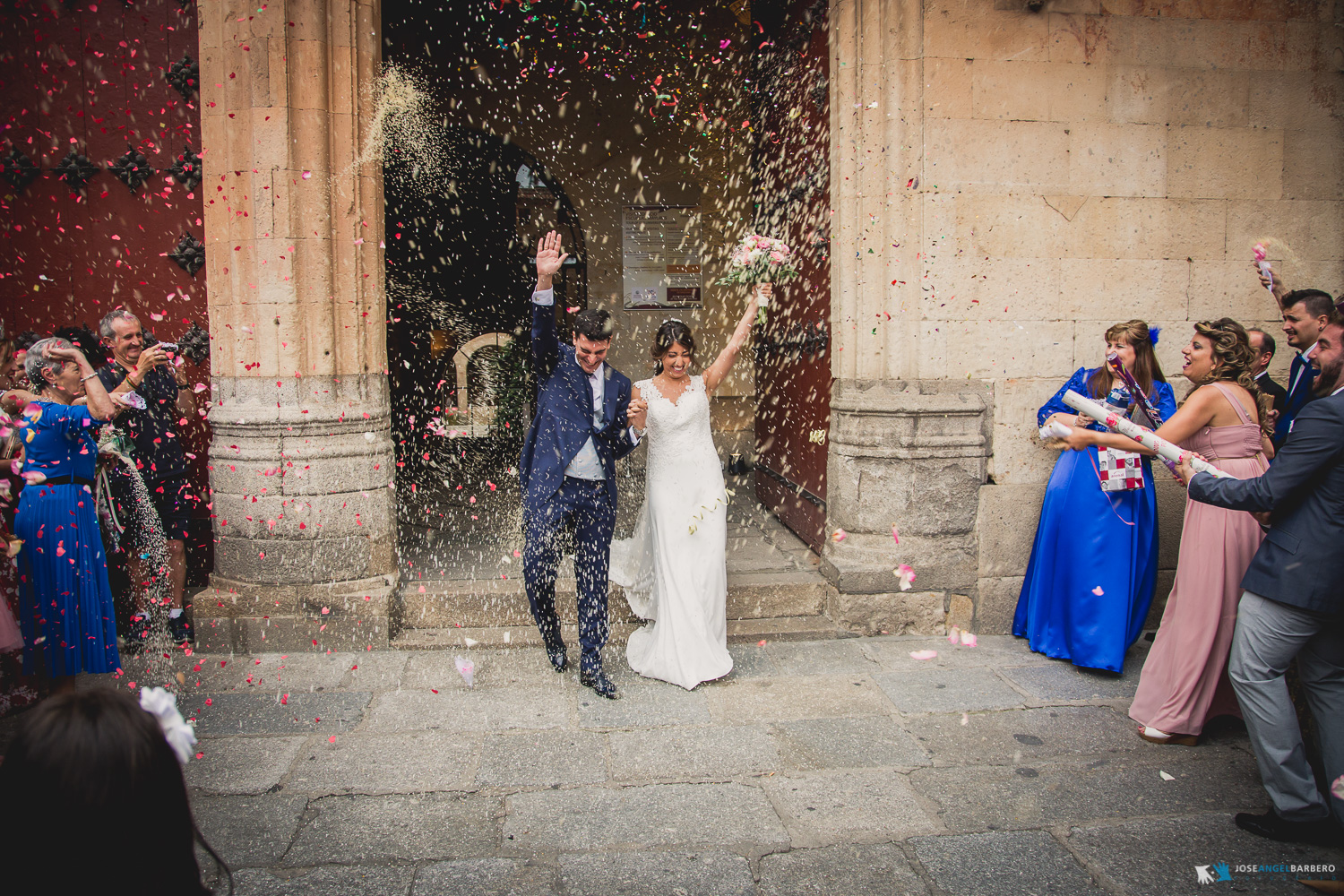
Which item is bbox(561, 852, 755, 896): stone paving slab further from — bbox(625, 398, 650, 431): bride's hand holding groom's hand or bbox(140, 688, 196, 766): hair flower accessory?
bbox(625, 398, 650, 431): bride's hand holding groom's hand

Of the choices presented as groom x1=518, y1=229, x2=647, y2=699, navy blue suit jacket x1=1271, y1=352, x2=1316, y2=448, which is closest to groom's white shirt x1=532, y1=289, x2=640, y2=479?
groom x1=518, y1=229, x2=647, y2=699

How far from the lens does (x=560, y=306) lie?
8469 millimetres

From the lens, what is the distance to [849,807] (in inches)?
113

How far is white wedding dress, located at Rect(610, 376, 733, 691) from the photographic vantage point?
4.06 metres

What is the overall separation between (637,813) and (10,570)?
3241mm

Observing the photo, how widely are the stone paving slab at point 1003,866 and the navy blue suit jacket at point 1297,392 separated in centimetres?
200

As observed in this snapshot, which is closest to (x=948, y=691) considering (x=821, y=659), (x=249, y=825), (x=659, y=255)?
(x=821, y=659)

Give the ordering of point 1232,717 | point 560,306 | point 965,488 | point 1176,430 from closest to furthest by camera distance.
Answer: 1. point 1176,430
2. point 1232,717
3. point 965,488
4. point 560,306

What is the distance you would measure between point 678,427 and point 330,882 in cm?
255

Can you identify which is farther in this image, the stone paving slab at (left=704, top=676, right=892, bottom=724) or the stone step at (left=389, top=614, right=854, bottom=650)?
the stone step at (left=389, top=614, right=854, bottom=650)

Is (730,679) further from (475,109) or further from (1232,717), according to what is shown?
(475,109)

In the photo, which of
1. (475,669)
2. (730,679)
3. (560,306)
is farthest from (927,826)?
(560,306)

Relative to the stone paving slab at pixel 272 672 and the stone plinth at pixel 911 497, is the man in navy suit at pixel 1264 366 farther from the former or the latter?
the stone paving slab at pixel 272 672

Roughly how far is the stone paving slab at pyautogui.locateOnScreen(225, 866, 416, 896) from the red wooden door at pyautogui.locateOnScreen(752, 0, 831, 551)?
3618 millimetres
